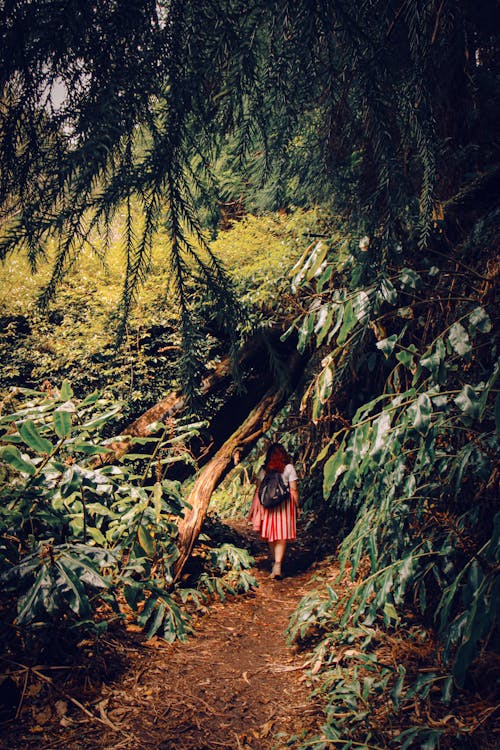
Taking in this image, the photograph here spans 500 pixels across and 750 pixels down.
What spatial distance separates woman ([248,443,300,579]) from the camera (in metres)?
4.47

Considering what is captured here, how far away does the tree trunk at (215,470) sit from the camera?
365 centimetres

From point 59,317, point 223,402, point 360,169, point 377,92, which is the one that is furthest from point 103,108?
point 59,317

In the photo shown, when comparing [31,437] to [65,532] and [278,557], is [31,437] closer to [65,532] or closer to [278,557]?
[65,532]

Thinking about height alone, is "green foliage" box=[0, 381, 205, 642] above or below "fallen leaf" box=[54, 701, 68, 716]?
above

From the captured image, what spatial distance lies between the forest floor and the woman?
52.4 inches

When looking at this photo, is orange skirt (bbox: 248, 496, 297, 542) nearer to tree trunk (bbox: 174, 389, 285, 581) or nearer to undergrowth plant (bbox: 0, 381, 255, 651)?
tree trunk (bbox: 174, 389, 285, 581)

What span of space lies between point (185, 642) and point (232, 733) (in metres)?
0.88

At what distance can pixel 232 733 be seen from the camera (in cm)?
202

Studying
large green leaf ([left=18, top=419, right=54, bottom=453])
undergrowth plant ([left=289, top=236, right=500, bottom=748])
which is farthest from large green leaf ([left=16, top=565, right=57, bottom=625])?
undergrowth plant ([left=289, top=236, right=500, bottom=748])

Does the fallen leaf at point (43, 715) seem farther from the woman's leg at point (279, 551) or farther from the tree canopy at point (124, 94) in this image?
the woman's leg at point (279, 551)

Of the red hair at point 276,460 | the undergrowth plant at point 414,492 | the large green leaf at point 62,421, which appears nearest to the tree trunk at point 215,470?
the red hair at point 276,460

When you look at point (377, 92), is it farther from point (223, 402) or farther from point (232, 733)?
point (223, 402)

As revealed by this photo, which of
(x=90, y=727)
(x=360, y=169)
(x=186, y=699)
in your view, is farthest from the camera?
(x=360, y=169)

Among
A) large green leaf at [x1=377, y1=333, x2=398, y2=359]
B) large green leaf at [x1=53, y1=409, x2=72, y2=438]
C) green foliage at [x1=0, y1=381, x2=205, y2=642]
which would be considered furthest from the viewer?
large green leaf at [x1=53, y1=409, x2=72, y2=438]
